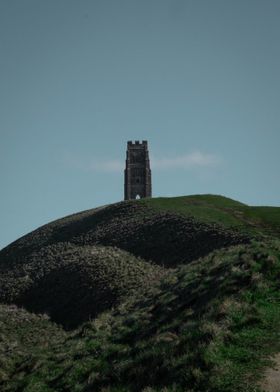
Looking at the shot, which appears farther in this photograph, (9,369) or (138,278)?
(138,278)

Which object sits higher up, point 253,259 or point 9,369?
point 253,259

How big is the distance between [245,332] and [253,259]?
798 cm

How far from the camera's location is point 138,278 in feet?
131

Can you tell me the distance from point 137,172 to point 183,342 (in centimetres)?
9865

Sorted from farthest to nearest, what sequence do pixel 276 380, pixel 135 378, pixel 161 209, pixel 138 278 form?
pixel 161 209 → pixel 138 278 → pixel 135 378 → pixel 276 380

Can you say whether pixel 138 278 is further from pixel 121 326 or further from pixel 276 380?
pixel 276 380

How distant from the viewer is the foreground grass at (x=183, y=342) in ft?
47.1

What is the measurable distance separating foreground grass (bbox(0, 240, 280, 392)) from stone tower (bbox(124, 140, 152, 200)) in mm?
84779

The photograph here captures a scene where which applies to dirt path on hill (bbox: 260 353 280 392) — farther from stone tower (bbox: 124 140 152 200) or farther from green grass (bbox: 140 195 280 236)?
stone tower (bbox: 124 140 152 200)

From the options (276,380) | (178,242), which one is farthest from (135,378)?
(178,242)

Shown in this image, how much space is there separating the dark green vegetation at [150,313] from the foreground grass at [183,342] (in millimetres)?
48

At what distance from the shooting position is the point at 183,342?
54.3ft

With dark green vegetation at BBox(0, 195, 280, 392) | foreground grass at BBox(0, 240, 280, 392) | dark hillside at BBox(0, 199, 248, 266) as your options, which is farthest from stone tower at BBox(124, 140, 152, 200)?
foreground grass at BBox(0, 240, 280, 392)

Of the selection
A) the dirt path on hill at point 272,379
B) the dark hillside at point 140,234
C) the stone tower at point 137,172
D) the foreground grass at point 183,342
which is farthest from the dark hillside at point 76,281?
the stone tower at point 137,172
